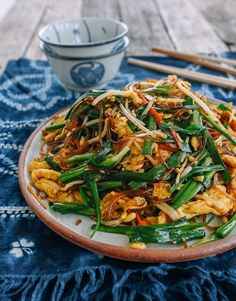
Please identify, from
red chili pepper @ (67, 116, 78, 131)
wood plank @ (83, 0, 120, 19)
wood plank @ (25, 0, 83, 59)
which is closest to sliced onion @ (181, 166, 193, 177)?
red chili pepper @ (67, 116, 78, 131)

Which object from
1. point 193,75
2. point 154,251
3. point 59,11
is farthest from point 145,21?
point 154,251

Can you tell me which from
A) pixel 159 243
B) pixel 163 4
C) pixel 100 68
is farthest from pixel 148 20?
pixel 159 243

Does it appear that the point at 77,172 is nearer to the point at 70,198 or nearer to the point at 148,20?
the point at 70,198

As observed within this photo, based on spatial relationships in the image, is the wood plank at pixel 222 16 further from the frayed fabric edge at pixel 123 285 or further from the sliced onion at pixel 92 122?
the frayed fabric edge at pixel 123 285

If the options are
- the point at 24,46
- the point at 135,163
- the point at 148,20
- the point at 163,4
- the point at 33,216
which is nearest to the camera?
the point at 135,163

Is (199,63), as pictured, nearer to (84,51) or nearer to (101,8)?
(84,51)

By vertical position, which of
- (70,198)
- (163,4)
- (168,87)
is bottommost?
(163,4)

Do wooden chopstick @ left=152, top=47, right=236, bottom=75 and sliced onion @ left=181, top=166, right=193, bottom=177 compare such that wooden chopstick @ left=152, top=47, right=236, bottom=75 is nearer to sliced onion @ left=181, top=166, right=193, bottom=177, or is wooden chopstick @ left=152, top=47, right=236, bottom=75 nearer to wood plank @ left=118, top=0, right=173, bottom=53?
wood plank @ left=118, top=0, right=173, bottom=53
